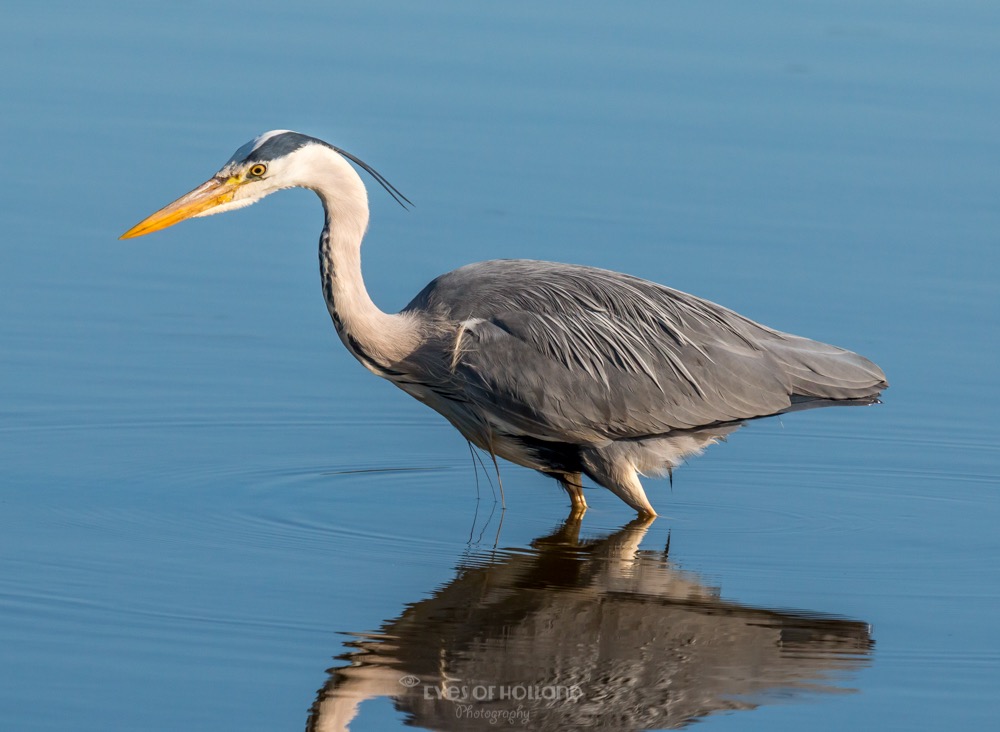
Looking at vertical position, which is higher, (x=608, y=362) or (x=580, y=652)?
(x=608, y=362)

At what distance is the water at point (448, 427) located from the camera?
19.7ft

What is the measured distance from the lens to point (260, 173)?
297 inches

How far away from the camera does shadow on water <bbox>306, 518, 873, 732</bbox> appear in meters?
5.72

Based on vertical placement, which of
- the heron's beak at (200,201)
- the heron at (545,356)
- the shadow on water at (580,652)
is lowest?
the shadow on water at (580,652)

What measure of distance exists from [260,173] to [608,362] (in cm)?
185

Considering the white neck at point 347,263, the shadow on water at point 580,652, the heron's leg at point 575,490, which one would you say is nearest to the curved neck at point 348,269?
the white neck at point 347,263

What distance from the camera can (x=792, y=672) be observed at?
613 cm

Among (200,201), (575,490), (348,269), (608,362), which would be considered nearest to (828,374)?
(608,362)

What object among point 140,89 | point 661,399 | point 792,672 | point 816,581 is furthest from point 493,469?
point 140,89

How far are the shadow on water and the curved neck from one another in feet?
3.81

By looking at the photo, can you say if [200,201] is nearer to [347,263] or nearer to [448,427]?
[347,263]

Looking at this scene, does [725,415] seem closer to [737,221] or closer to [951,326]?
[951,326]

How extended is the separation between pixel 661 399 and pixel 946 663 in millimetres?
2024

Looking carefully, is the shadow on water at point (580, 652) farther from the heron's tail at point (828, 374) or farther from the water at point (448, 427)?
the heron's tail at point (828, 374)
